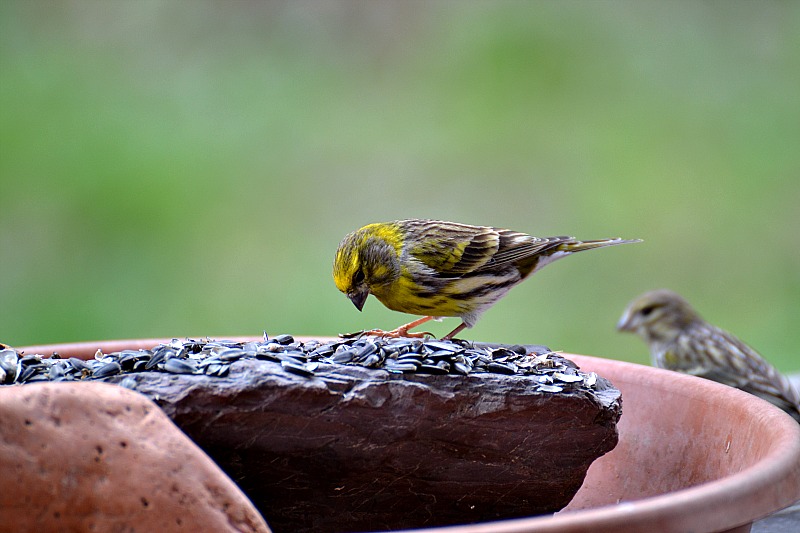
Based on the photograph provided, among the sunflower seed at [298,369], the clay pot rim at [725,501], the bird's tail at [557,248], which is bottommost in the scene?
the sunflower seed at [298,369]

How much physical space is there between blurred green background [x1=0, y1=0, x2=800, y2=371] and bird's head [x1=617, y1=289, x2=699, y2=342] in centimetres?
67

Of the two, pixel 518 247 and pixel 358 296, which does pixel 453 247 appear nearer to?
pixel 518 247

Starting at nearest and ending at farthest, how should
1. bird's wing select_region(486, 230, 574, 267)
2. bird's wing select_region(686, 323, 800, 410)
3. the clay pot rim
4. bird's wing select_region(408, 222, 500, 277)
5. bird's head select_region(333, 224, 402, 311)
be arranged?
the clay pot rim
bird's head select_region(333, 224, 402, 311)
bird's wing select_region(408, 222, 500, 277)
bird's wing select_region(486, 230, 574, 267)
bird's wing select_region(686, 323, 800, 410)

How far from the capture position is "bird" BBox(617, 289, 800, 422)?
12.7 ft

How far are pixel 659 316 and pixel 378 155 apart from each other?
259 centimetres

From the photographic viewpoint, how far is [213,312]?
589 centimetres

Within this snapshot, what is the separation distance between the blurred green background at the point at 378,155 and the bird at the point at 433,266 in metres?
2.11

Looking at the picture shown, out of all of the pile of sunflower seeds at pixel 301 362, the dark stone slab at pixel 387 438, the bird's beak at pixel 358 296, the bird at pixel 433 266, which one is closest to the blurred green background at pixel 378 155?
the bird at pixel 433 266

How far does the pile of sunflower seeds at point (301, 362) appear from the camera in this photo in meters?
1.88

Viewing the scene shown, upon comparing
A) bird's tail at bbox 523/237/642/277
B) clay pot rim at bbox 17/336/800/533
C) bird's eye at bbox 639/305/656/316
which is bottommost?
clay pot rim at bbox 17/336/800/533

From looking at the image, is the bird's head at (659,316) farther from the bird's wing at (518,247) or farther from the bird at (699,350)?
the bird's wing at (518,247)

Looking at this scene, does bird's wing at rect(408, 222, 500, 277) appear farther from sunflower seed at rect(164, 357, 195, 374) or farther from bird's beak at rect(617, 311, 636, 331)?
bird's beak at rect(617, 311, 636, 331)

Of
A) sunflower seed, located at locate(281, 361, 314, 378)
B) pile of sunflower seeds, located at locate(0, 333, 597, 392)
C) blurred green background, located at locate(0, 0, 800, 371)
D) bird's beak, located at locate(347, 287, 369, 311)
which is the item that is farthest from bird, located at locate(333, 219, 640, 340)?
blurred green background, located at locate(0, 0, 800, 371)

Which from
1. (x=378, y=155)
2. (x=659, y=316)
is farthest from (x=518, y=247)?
(x=378, y=155)
